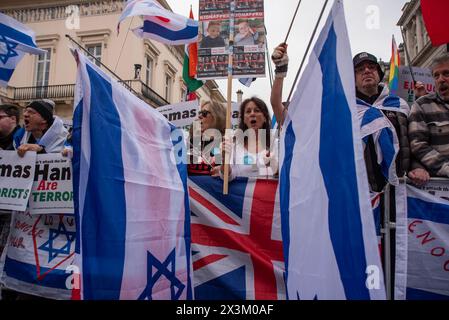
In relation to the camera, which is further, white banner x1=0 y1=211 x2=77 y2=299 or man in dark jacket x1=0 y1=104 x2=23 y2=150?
man in dark jacket x1=0 y1=104 x2=23 y2=150

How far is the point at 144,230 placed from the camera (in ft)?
7.44

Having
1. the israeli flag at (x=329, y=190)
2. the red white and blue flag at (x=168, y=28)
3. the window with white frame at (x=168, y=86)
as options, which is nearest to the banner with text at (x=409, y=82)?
the red white and blue flag at (x=168, y=28)

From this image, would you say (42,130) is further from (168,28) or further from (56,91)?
(56,91)

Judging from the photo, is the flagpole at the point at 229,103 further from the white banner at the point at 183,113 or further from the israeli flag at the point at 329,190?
the white banner at the point at 183,113

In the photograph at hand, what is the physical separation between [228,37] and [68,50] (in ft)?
69.8

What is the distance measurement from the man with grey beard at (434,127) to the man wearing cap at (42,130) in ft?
9.10

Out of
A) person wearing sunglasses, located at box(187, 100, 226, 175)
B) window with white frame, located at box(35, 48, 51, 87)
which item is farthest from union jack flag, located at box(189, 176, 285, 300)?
window with white frame, located at box(35, 48, 51, 87)

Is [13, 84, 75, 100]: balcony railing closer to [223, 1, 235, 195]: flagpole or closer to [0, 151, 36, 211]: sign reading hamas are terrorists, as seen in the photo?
[0, 151, 36, 211]: sign reading hamas are terrorists

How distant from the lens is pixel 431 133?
267cm

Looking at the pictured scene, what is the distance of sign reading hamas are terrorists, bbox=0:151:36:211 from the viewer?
3.01 meters

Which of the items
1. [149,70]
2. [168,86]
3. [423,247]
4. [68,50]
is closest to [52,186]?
[423,247]

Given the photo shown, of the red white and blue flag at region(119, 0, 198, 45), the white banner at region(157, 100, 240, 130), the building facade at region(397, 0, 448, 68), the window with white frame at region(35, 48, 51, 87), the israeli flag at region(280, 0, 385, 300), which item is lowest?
the israeli flag at region(280, 0, 385, 300)

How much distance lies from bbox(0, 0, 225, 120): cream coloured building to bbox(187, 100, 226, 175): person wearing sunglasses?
17478mm
